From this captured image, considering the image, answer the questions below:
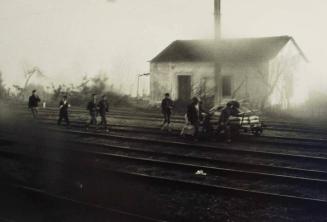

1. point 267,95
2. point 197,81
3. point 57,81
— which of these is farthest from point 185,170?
point 57,81

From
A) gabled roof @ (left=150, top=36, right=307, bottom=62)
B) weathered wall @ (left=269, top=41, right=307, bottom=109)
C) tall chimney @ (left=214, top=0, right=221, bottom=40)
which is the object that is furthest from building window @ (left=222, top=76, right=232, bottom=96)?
tall chimney @ (left=214, top=0, right=221, bottom=40)

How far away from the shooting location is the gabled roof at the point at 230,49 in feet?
106

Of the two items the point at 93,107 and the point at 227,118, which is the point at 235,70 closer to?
the point at 93,107

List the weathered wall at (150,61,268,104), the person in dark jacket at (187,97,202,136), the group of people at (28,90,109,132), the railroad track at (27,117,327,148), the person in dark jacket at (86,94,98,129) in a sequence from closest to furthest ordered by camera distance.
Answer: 1. the railroad track at (27,117,327,148)
2. the person in dark jacket at (187,97,202,136)
3. the group of people at (28,90,109,132)
4. the person in dark jacket at (86,94,98,129)
5. the weathered wall at (150,61,268,104)

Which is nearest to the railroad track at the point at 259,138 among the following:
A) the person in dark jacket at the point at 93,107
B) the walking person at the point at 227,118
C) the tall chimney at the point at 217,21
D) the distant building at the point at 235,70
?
the walking person at the point at 227,118

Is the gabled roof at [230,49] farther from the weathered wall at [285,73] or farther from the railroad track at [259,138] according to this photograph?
the railroad track at [259,138]

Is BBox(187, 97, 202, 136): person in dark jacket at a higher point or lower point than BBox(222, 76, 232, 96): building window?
lower

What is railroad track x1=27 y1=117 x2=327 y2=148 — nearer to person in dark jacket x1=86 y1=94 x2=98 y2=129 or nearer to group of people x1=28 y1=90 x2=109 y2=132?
group of people x1=28 y1=90 x2=109 y2=132

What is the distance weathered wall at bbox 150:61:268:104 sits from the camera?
103ft

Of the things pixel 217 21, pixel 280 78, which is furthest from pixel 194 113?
pixel 280 78

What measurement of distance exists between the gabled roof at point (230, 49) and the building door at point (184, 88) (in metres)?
1.64

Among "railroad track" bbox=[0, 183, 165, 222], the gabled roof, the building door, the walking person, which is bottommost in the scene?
"railroad track" bbox=[0, 183, 165, 222]

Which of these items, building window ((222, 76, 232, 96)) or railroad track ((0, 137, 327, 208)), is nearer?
railroad track ((0, 137, 327, 208))

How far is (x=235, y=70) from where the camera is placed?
32.3m
